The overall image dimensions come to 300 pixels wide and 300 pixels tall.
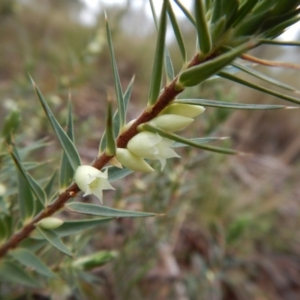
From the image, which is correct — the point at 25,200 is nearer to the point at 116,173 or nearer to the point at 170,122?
the point at 116,173

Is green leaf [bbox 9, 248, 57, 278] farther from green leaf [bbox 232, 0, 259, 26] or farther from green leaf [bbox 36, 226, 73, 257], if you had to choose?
green leaf [bbox 232, 0, 259, 26]

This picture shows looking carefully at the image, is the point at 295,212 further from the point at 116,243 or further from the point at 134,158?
the point at 134,158

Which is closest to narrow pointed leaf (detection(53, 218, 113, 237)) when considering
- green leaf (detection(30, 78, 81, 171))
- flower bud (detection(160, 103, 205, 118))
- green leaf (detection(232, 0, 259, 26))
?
green leaf (detection(30, 78, 81, 171))

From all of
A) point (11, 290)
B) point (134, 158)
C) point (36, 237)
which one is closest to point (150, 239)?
point (11, 290)

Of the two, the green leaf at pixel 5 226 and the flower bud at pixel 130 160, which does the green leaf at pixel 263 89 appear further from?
the green leaf at pixel 5 226

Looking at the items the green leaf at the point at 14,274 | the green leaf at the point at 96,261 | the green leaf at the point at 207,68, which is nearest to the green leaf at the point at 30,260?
the green leaf at the point at 14,274

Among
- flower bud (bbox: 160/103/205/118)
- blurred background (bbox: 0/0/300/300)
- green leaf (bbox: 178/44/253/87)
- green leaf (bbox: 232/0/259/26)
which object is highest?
green leaf (bbox: 232/0/259/26)
